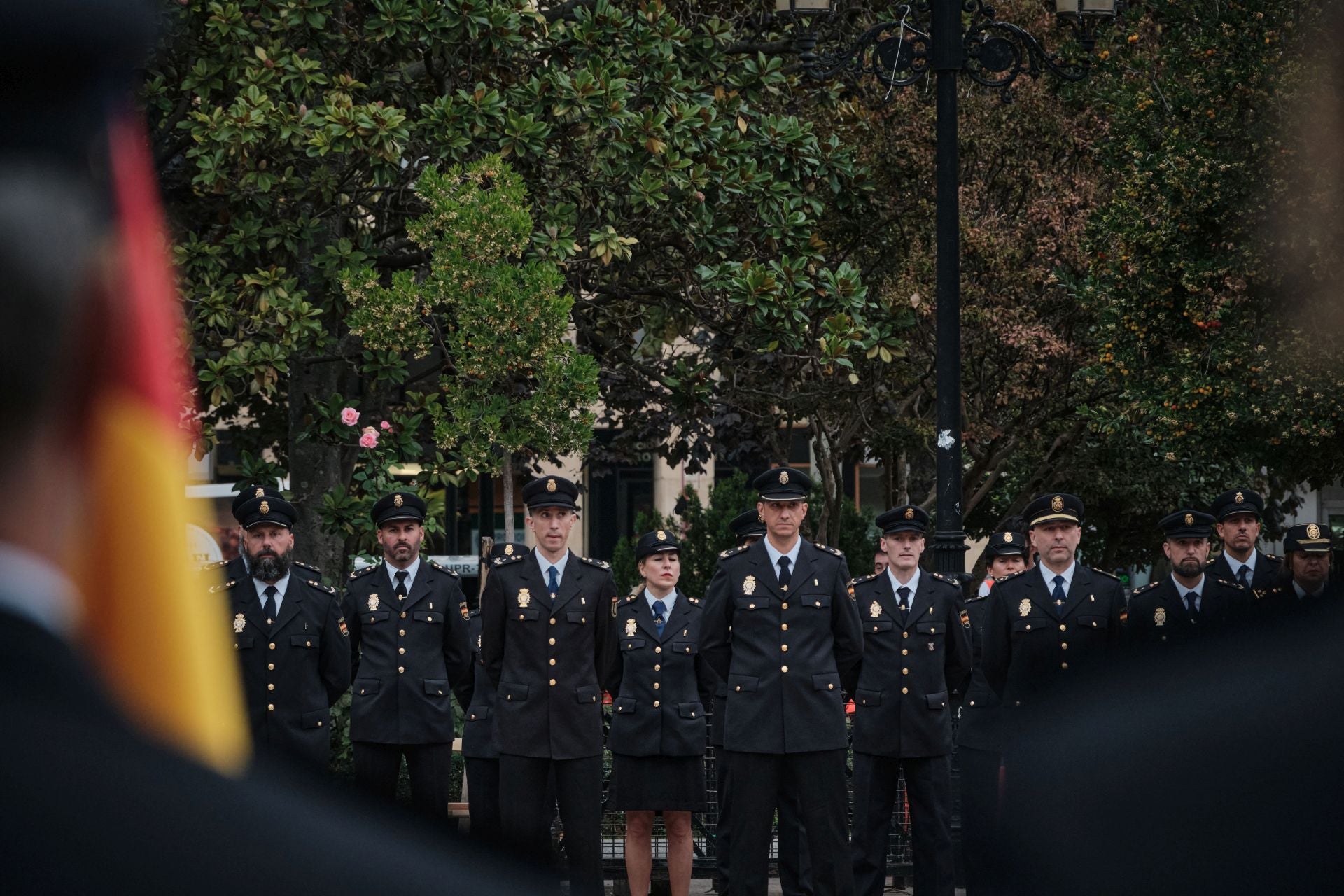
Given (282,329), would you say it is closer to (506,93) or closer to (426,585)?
(506,93)

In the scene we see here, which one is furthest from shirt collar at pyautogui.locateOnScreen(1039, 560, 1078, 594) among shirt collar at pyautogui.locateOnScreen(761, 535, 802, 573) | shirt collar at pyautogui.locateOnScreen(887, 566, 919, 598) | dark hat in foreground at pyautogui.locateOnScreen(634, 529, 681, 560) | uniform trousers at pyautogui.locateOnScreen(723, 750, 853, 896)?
dark hat in foreground at pyautogui.locateOnScreen(634, 529, 681, 560)

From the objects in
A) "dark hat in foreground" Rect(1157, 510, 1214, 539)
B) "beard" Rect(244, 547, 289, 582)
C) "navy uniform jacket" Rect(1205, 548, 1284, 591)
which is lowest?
"beard" Rect(244, 547, 289, 582)

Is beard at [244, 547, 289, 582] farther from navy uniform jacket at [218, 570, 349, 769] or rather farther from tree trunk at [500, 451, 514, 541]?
tree trunk at [500, 451, 514, 541]

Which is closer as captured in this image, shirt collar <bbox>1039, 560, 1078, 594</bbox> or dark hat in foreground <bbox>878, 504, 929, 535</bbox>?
shirt collar <bbox>1039, 560, 1078, 594</bbox>

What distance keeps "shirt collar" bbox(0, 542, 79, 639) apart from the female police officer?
7298 millimetres

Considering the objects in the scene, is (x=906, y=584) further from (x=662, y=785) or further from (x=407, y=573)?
(x=407, y=573)

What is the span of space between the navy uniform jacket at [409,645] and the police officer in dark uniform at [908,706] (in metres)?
2.20

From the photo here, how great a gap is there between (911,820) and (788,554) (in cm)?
185

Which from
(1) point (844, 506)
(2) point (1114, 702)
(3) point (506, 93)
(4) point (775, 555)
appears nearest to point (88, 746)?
(2) point (1114, 702)

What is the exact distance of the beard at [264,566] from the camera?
321 inches

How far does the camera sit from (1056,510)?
8.95m

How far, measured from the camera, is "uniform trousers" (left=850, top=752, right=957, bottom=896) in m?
8.23

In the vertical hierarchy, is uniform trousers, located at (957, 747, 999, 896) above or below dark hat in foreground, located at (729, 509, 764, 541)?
above

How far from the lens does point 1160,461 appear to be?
814 inches
